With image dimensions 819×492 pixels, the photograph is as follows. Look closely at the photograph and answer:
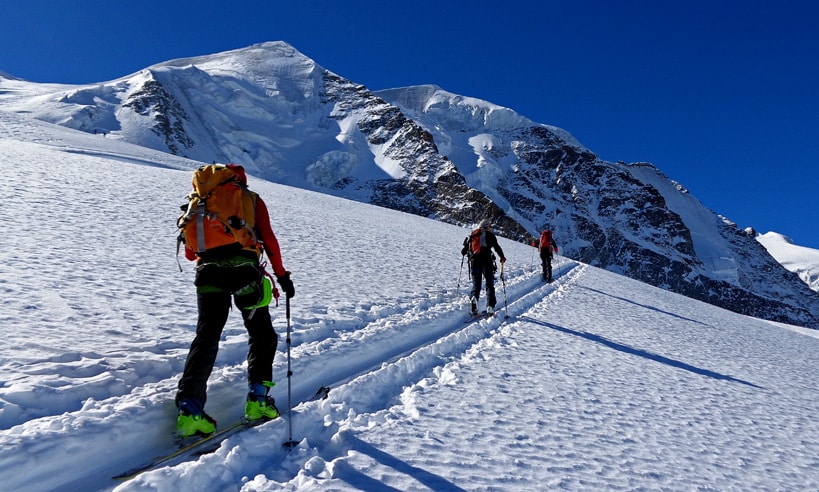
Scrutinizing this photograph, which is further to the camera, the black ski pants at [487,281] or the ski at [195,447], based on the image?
the black ski pants at [487,281]

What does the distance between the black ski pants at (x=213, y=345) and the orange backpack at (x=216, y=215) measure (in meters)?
0.40

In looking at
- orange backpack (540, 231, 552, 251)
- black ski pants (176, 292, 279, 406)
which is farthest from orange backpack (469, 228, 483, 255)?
orange backpack (540, 231, 552, 251)

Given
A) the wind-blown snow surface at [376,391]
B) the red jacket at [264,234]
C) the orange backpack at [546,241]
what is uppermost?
the orange backpack at [546,241]

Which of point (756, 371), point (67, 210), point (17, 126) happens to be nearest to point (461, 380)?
point (756, 371)

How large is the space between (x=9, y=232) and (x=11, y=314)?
434cm

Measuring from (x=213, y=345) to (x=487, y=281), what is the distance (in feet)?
20.9

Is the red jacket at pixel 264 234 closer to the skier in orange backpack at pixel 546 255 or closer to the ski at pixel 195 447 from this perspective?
the ski at pixel 195 447

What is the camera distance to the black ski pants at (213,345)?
3.36 m

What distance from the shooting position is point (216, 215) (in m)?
3.45

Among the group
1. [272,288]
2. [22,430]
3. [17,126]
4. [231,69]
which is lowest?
[22,430]

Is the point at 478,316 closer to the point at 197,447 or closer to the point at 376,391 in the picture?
the point at 376,391

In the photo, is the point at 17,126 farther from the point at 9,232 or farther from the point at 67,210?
the point at 9,232

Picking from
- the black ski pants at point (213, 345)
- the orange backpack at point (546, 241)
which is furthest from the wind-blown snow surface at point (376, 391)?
the orange backpack at point (546, 241)

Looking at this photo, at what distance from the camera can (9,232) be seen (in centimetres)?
798
